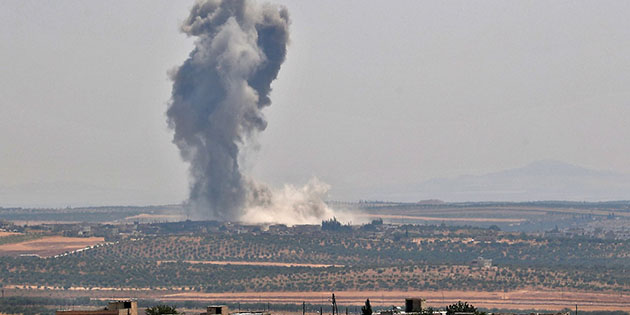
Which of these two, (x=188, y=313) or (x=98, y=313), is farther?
(x=188, y=313)

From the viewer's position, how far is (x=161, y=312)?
13975cm

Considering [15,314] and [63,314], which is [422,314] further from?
[15,314]

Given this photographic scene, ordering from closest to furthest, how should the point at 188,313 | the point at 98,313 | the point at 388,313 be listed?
the point at 98,313 < the point at 388,313 < the point at 188,313

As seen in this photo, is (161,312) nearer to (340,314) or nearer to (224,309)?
(224,309)

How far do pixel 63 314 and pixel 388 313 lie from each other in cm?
2985

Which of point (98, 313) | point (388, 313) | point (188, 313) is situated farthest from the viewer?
point (188, 313)

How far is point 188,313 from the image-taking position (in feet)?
632

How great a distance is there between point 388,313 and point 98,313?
1076 inches

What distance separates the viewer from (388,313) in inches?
5413

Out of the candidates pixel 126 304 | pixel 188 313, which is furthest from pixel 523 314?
pixel 126 304

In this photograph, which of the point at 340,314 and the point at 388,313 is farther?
the point at 340,314

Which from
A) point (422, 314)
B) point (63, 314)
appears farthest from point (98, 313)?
point (422, 314)

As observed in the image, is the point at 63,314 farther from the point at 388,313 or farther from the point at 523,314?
the point at 523,314

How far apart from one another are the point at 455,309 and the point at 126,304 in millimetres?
32588
